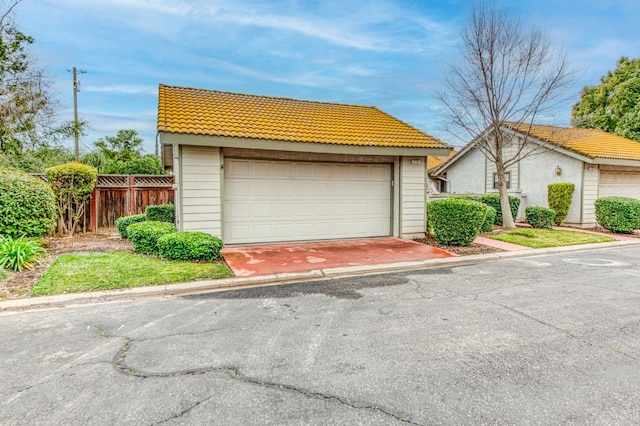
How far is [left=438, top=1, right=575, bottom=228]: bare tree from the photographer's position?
12.2 meters

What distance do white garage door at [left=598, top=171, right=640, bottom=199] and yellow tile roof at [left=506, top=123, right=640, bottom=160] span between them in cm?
84

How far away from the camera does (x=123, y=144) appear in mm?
31953

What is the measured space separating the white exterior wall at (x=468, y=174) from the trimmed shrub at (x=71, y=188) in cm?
1691

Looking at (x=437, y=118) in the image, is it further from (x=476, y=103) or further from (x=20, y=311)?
(x=20, y=311)

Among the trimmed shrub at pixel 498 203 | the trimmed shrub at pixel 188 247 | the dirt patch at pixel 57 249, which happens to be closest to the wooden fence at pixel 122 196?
the dirt patch at pixel 57 249

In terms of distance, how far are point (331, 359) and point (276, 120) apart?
7.92m

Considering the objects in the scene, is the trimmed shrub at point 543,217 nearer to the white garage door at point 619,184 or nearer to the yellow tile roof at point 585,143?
the yellow tile roof at point 585,143

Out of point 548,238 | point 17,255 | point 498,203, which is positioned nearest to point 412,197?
point 548,238

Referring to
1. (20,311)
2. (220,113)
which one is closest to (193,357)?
(20,311)

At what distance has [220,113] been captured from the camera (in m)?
9.67

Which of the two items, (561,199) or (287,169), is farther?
(561,199)

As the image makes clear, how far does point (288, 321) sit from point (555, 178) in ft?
49.8

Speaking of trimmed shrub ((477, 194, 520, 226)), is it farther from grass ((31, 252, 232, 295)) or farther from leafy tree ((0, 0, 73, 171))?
leafy tree ((0, 0, 73, 171))

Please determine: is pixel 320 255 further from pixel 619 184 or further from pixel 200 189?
pixel 619 184
